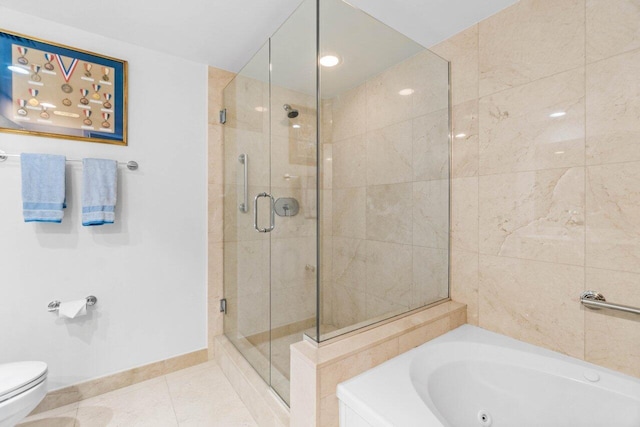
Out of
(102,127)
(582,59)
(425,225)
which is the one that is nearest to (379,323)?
(425,225)

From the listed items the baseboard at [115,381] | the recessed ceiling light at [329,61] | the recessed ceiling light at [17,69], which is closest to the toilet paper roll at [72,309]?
the baseboard at [115,381]

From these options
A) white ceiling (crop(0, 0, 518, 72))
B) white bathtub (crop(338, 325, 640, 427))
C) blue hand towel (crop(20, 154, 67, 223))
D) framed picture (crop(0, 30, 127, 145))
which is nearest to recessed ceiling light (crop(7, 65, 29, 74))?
framed picture (crop(0, 30, 127, 145))

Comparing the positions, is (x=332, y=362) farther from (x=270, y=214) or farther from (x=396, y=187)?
(x=396, y=187)

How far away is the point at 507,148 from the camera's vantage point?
5.01ft

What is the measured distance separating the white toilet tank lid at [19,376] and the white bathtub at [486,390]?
56.4 inches

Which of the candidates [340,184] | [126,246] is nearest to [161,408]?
[126,246]

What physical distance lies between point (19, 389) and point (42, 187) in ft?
3.28

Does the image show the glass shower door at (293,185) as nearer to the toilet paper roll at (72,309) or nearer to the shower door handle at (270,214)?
the shower door handle at (270,214)

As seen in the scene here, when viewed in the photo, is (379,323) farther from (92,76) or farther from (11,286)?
(92,76)

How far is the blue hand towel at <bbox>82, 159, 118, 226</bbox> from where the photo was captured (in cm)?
168

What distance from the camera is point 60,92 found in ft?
5.54

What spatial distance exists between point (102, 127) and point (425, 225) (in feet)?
7.06

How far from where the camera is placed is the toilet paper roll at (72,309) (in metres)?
1.66

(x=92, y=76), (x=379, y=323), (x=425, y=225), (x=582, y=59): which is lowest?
(x=379, y=323)
